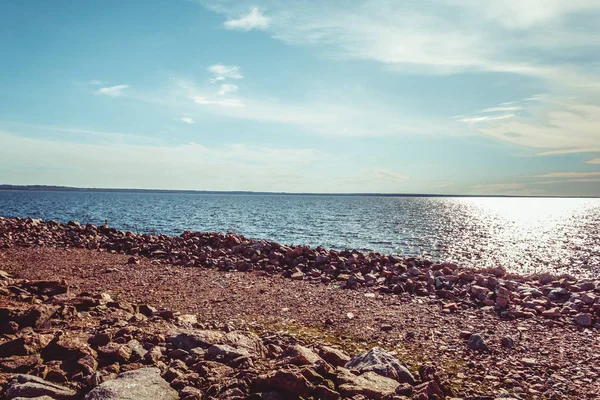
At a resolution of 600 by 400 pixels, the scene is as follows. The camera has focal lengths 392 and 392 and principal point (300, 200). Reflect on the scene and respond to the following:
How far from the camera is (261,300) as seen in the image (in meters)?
11.4

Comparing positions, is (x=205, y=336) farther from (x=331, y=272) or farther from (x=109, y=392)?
(x=331, y=272)

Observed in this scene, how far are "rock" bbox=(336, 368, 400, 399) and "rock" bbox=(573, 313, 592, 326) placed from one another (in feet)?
23.6

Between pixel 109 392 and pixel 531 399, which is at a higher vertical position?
pixel 109 392

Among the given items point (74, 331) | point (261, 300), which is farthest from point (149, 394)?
point (261, 300)

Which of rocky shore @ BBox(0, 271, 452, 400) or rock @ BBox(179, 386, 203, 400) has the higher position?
rocky shore @ BBox(0, 271, 452, 400)

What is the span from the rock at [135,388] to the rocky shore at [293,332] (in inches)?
1.2

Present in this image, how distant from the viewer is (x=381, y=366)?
5.99 metres

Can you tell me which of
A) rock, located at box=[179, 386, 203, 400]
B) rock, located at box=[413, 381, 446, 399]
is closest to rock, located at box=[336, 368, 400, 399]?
rock, located at box=[413, 381, 446, 399]

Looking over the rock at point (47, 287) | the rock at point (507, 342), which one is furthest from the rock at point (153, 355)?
the rock at point (507, 342)

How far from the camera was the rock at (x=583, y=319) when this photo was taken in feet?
32.5

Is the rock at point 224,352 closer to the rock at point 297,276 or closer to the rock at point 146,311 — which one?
the rock at point 146,311

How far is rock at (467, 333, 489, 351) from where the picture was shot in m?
7.79

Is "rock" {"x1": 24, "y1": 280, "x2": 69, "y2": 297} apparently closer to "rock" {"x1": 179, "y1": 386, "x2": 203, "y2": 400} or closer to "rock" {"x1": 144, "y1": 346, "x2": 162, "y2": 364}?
"rock" {"x1": 144, "y1": 346, "x2": 162, "y2": 364}

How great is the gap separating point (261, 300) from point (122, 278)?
18.6 feet
